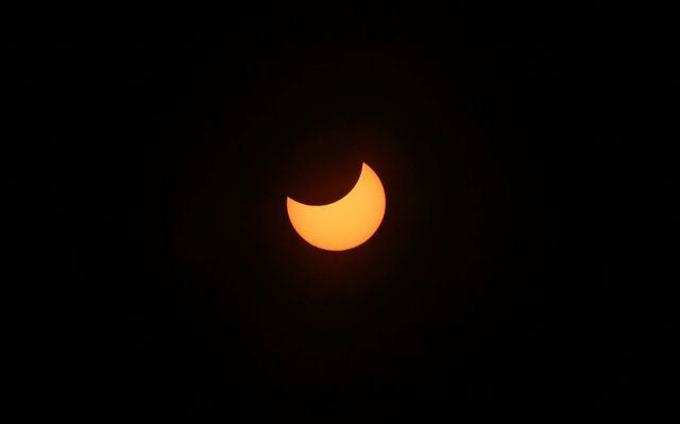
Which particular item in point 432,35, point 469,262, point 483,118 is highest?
point 432,35

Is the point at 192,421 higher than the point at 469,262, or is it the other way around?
the point at 469,262

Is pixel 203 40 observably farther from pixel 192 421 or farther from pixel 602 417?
pixel 602 417

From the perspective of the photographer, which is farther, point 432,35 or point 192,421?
point 192,421

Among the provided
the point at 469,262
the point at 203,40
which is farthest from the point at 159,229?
the point at 469,262
